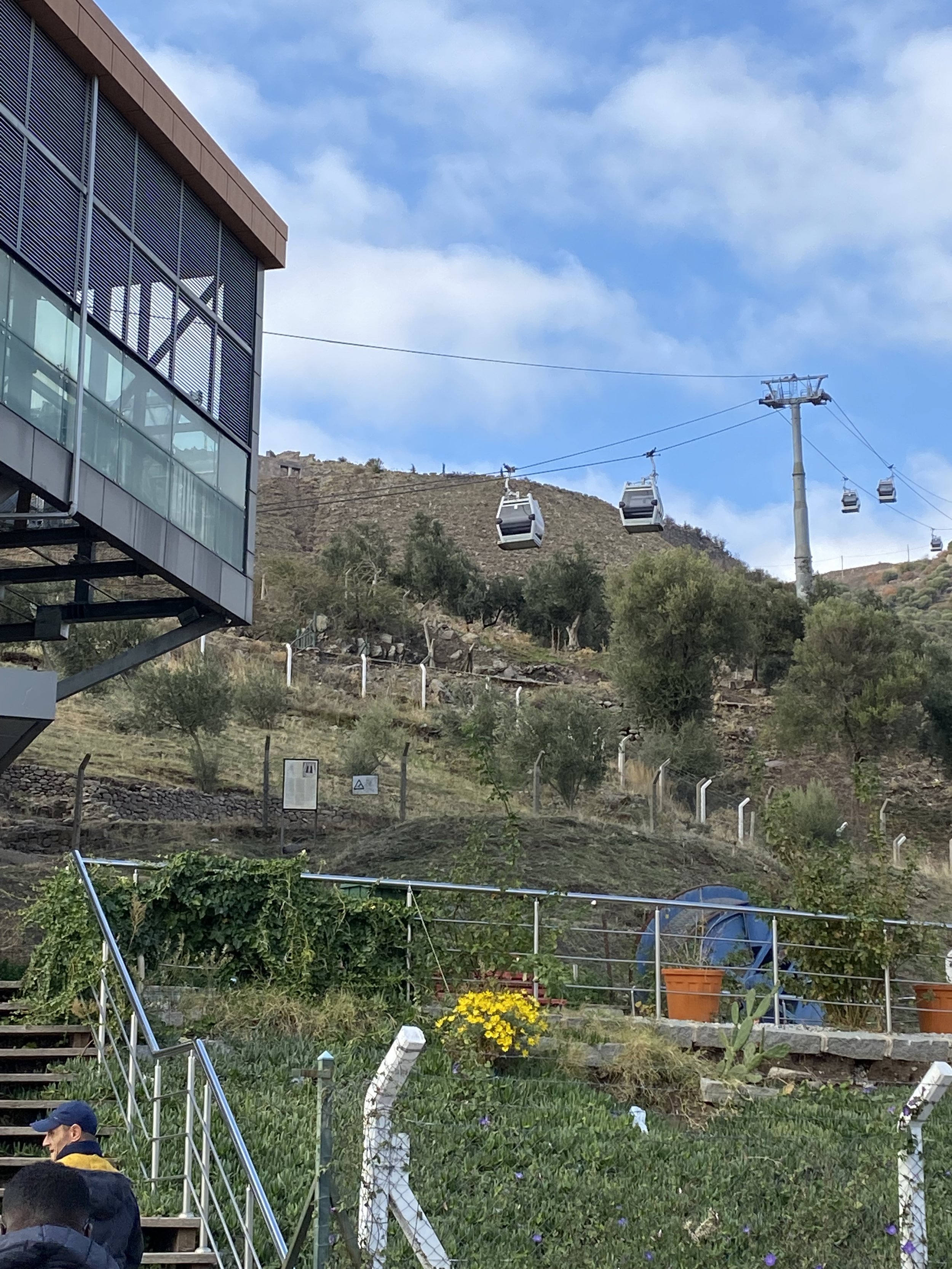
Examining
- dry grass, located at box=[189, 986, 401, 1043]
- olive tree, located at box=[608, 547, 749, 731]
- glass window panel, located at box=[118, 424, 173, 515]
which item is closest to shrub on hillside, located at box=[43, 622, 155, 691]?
glass window panel, located at box=[118, 424, 173, 515]

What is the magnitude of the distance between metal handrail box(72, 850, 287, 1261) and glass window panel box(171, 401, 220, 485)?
8711mm

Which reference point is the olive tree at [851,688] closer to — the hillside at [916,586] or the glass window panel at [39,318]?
the glass window panel at [39,318]

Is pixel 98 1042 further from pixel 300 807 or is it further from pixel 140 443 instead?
pixel 300 807

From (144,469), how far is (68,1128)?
42.5ft

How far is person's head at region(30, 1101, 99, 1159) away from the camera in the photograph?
541 cm

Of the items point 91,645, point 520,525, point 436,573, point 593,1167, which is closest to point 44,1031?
point 593,1167

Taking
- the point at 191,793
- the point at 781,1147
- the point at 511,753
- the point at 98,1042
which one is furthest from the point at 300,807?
the point at 781,1147

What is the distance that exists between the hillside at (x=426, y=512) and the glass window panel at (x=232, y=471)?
2121 inches

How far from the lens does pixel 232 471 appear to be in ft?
65.4

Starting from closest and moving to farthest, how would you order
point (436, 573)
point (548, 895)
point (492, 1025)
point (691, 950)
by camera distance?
1. point (492, 1025)
2. point (548, 895)
3. point (691, 950)
4. point (436, 573)

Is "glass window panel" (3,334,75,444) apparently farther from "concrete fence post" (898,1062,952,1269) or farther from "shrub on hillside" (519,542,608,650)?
"shrub on hillside" (519,542,608,650)

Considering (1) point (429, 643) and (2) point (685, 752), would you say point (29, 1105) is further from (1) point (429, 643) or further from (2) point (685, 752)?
(1) point (429, 643)

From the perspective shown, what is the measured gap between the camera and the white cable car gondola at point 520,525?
2723 cm

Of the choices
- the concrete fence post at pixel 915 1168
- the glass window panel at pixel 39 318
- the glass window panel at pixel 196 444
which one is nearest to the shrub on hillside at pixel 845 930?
the concrete fence post at pixel 915 1168
